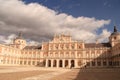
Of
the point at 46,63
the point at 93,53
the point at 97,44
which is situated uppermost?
the point at 97,44

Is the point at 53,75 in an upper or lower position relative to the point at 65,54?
lower

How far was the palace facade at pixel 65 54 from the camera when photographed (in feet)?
220

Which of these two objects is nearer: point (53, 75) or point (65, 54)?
point (53, 75)

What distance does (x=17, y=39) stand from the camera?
91.9 metres

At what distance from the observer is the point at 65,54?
236 feet

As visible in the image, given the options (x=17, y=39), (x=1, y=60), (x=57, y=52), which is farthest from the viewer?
(x=17, y=39)

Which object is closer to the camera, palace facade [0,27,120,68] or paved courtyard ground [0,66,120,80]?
paved courtyard ground [0,66,120,80]

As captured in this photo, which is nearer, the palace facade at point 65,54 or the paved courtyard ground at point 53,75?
the paved courtyard ground at point 53,75

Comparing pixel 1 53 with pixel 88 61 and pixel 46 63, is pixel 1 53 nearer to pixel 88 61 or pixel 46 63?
pixel 46 63

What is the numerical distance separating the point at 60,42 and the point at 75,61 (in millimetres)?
12520

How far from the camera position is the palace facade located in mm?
67188

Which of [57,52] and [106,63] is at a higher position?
[57,52]

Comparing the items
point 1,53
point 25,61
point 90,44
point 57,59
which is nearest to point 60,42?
point 57,59

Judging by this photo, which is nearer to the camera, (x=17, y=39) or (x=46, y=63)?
(x=46, y=63)
